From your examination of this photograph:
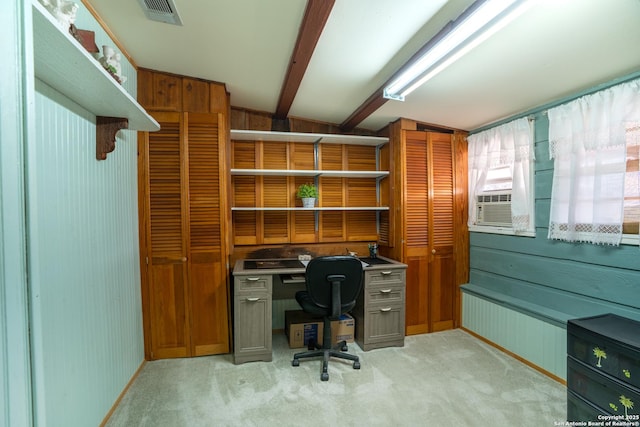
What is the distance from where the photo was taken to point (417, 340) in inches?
108

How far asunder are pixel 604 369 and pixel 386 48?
2.21 metres

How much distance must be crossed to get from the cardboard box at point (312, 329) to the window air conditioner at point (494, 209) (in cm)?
172

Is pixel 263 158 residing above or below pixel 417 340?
above

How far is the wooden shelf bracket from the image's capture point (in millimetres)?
1640

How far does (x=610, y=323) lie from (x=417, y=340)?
147 cm

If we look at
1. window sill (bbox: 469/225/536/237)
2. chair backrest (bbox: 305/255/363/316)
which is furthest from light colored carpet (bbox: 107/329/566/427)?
window sill (bbox: 469/225/536/237)

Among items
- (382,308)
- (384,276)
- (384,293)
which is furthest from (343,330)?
(384,276)

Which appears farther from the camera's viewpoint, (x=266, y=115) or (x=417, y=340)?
(x=266, y=115)

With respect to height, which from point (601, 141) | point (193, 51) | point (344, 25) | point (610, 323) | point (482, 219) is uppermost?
point (193, 51)

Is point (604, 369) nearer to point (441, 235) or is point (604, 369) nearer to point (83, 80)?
point (441, 235)

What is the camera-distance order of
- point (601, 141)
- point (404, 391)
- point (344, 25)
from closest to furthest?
1. point (344, 25)
2. point (601, 141)
3. point (404, 391)

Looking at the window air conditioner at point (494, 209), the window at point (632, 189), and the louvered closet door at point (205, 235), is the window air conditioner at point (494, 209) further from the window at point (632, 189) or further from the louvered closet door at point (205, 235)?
the louvered closet door at point (205, 235)

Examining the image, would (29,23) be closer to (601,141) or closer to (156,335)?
(156,335)

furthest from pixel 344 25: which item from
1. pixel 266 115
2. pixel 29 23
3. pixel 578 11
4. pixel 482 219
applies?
pixel 482 219
